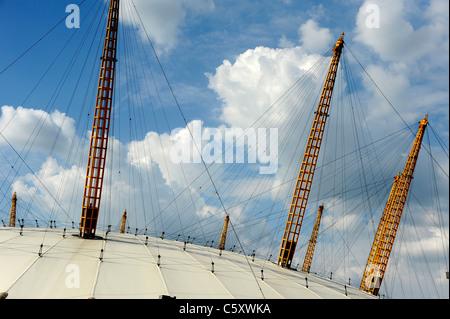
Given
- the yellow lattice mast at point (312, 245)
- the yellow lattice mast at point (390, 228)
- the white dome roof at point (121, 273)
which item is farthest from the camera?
the yellow lattice mast at point (312, 245)

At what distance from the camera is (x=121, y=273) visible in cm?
3719

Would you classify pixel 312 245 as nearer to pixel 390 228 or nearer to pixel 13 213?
pixel 390 228

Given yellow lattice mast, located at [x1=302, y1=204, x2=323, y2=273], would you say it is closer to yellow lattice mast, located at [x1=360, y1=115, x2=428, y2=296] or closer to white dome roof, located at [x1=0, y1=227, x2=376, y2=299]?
yellow lattice mast, located at [x1=360, y1=115, x2=428, y2=296]

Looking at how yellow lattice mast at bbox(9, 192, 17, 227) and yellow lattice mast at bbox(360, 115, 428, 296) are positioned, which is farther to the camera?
yellow lattice mast at bbox(9, 192, 17, 227)

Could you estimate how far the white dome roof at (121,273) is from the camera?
3316cm

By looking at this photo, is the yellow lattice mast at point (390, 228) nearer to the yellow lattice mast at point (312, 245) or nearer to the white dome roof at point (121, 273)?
the yellow lattice mast at point (312, 245)

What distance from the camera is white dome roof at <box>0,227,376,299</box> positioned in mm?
33156

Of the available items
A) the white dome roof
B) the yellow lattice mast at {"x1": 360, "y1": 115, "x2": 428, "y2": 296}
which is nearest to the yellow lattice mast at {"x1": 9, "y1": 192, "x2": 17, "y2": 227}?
the white dome roof

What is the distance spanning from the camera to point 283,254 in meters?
73.1

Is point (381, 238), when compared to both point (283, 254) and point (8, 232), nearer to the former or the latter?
point (283, 254)

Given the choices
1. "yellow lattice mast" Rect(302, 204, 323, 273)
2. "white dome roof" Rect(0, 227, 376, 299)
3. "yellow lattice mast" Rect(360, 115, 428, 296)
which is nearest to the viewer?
"white dome roof" Rect(0, 227, 376, 299)

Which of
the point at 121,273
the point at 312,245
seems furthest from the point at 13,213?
the point at 121,273

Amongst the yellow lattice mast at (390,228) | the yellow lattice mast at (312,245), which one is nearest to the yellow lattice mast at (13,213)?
the yellow lattice mast at (312,245)
